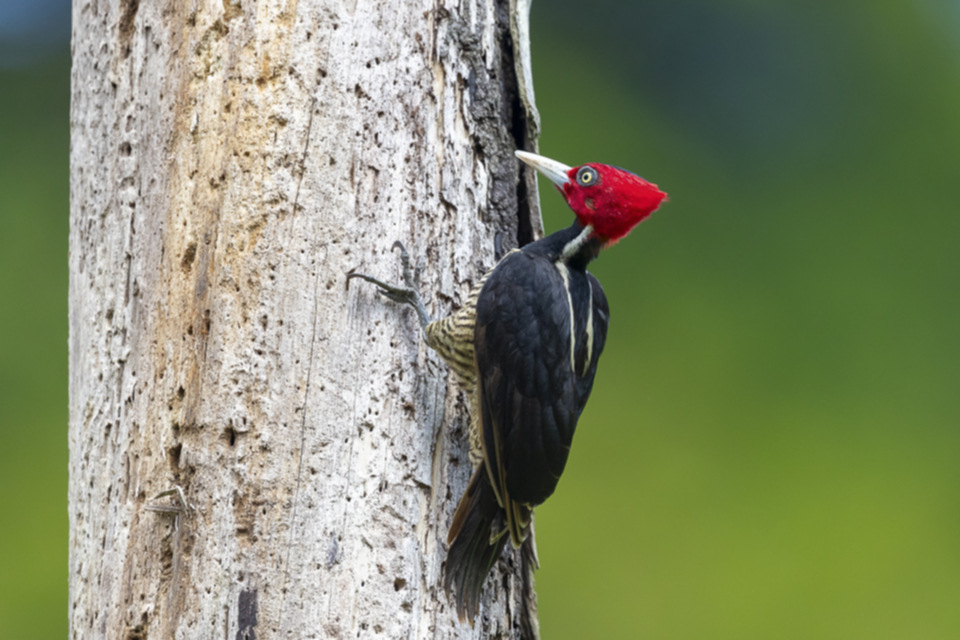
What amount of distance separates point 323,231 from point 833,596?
3.98m

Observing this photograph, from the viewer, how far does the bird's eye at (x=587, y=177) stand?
2.56 meters

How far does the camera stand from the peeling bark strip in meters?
1.93

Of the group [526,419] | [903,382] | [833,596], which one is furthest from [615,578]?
[526,419]

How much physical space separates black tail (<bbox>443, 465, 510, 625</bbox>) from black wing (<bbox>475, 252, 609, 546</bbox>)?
5 cm

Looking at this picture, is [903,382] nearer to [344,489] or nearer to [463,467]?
[463,467]

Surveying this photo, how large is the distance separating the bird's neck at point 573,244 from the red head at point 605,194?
0.08 ft

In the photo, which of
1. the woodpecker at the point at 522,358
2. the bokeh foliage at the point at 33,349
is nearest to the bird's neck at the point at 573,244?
the woodpecker at the point at 522,358

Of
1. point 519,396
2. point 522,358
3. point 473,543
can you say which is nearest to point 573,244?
A: point 522,358

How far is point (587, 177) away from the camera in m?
2.58

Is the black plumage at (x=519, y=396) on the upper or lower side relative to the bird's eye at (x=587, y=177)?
lower

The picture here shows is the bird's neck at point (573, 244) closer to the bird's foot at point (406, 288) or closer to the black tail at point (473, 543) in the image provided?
the bird's foot at point (406, 288)

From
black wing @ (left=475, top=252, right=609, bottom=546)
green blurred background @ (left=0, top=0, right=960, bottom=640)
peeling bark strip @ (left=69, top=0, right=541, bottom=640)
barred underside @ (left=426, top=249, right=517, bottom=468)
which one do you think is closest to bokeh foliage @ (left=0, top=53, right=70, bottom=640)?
green blurred background @ (left=0, top=0, right=960, bottom=640)

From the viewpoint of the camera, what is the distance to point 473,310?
237 cm

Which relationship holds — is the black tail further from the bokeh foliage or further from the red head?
the bokeh foliage
